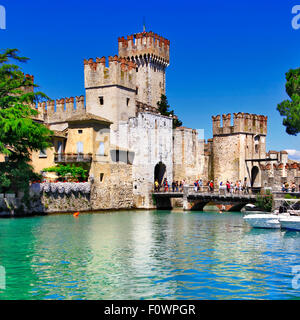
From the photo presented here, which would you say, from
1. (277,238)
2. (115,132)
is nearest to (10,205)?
(115,132)

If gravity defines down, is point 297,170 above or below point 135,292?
above

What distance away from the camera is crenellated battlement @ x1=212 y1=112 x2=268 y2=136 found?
43.9 metres

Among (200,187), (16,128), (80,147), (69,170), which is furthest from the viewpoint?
(200,187)

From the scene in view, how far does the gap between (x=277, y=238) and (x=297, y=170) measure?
17.6 metres

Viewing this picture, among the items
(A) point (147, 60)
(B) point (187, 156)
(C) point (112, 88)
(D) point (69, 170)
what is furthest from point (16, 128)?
(A) point (147, 60)

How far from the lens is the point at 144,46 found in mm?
47719

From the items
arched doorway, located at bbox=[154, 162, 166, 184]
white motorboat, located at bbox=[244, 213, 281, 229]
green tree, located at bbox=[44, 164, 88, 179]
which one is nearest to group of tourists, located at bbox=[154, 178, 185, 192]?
arched doorway, located at bbox=[154, 162, 166, 184]

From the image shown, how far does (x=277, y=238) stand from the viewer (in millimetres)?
20266

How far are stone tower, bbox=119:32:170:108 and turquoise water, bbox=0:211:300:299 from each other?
24990mm

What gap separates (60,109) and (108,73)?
601cm

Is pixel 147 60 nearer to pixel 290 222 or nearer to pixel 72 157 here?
pixel 72 157

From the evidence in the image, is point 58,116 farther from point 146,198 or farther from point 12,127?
point 12,127

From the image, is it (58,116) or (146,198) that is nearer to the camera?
(146,198)

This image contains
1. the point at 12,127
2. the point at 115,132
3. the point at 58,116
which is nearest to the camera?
the point at 12,127
